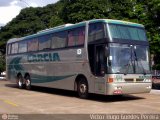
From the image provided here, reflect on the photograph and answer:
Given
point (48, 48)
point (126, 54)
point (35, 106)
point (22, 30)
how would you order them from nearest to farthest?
point (35, 106) < point (126, 54) < point (48, 48) < point (22, 30)

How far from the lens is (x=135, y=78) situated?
53.4ft

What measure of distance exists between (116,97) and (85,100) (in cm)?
230

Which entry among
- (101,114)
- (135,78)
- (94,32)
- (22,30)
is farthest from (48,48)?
(22,30)

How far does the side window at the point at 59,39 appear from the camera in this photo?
63.0 ft

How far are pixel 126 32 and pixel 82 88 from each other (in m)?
3.26

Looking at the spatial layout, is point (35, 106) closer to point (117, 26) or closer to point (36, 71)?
point (117, 26)

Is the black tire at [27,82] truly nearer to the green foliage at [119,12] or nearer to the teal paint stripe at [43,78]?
the teal paint stripe at [43,78]

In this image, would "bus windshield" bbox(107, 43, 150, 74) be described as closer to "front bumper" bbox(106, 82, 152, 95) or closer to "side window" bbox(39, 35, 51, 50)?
"front bumper" bbox(106, 82, 152, 95)

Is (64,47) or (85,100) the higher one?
(64,47)

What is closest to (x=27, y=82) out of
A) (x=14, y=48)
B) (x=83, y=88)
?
(x=14, y=48)

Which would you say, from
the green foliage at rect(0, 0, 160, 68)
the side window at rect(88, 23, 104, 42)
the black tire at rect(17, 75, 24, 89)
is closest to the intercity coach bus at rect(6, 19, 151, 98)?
the side window at rect(88, 23, 104, 42)

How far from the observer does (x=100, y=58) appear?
16188mm

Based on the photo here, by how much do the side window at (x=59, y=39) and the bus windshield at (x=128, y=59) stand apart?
3.86 m

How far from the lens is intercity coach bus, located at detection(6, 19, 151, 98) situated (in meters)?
15.8
